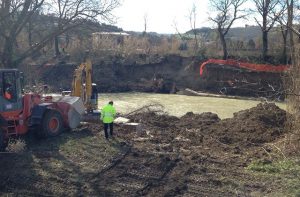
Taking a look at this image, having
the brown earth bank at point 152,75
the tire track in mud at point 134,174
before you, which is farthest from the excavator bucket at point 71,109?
the brown earth bank at point 152,75

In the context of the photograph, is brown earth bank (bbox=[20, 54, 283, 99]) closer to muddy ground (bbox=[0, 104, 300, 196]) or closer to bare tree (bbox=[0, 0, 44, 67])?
bare tree (bbox=[0, 0, 44, 67])

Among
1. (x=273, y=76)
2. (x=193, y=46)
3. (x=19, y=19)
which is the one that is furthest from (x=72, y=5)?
(x=193, y=46)

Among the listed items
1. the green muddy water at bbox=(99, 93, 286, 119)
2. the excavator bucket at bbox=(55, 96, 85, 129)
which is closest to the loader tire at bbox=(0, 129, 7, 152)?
the excavator bucket at bbox=(55, 96, 85, 129)

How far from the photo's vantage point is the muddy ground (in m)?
8.64

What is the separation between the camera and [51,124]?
42.9ft

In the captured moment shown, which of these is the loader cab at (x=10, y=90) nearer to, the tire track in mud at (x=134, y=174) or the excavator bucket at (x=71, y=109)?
the excavator bucket at (x=71, y=109)

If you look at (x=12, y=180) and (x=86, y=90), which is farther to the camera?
(x=86, y=90)

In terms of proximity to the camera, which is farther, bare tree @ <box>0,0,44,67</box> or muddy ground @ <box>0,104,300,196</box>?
bare tree @ <box>0,0,44,67</box>

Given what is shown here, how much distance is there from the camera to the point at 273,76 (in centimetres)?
3097

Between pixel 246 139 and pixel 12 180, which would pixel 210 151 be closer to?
pixel 246 139

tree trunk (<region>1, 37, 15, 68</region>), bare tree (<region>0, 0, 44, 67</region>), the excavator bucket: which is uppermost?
bare tree (<region>0, 0, 44, 67</region>)

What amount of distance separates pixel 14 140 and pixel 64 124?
2107mm

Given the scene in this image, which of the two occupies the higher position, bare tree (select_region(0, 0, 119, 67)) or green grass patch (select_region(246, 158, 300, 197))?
bare tree (select_region(0, 0, 119, 67))

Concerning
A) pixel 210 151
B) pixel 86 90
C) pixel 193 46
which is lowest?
pixel 210 151
